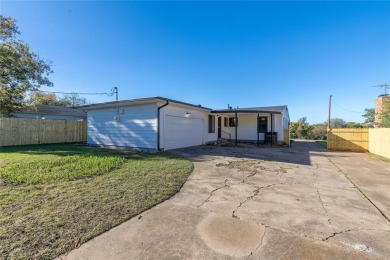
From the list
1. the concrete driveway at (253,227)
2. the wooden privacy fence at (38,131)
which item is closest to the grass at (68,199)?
the concrete driveway at (253,227)

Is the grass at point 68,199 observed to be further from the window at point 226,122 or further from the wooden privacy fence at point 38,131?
the window at point 226,122

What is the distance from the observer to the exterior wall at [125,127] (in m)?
9.73

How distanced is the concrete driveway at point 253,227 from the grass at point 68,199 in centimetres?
28

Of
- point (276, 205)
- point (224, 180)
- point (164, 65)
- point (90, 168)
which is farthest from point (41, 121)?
point (276, 205)

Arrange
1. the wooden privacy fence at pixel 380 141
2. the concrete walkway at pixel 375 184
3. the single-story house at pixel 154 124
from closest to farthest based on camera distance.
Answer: the concrete walkway at pixel 375 184 < the wooden privacy fence at pixel 380 141 < the single-story house at pixel 154 124

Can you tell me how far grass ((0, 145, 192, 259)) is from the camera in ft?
7.23

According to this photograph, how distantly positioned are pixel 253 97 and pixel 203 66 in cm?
1105

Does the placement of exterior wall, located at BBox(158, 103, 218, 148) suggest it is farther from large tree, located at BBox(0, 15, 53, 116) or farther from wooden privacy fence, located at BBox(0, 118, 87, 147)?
large tree, located at BBox(0, 15, 53, 116)

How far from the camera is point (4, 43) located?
12711 mm

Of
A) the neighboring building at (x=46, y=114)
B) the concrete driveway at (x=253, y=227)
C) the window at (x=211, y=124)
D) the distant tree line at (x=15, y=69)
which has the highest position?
the distant tree line at (x=15, y=69)

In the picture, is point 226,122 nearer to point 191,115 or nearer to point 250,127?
point 250,127

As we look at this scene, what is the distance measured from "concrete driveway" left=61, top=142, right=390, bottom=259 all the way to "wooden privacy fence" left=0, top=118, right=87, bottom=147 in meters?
14.2

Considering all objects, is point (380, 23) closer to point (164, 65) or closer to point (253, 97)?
point (164, 65)

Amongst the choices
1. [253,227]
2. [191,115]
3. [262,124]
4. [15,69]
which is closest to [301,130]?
[262,124]
